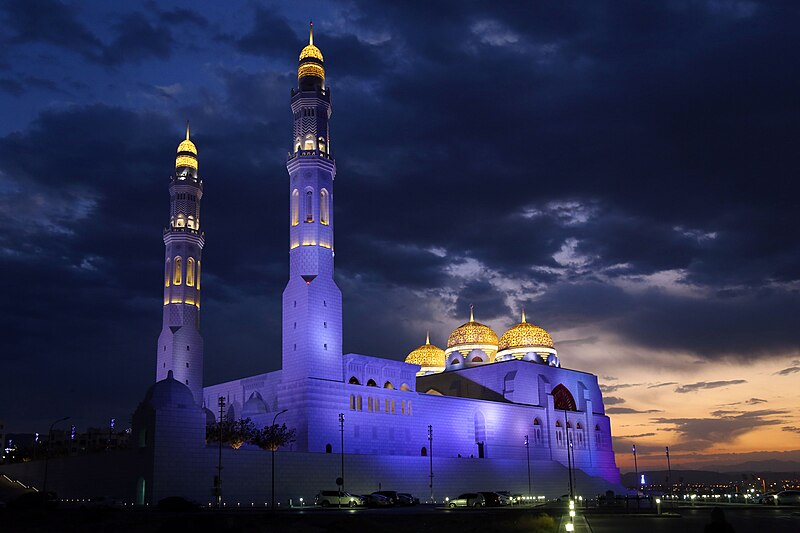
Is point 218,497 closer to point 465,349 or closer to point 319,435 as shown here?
point 319,435

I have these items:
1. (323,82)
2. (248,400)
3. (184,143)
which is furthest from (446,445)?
(184,143)

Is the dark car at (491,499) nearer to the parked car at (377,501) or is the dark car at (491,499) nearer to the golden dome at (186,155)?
the parked car at (377,501)

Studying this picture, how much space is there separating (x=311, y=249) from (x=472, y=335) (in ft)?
132

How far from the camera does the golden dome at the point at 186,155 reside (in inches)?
3376

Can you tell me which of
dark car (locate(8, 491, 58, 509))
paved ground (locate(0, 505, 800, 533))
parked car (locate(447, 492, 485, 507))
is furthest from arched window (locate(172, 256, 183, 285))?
paved ground (locate(0, 505, 800, 533))

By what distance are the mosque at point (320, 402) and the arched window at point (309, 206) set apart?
0.47 feet

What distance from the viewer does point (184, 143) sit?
87188 millimetres

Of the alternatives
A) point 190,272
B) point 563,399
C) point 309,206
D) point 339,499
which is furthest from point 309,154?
point 563,399

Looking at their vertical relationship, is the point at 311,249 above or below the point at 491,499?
above

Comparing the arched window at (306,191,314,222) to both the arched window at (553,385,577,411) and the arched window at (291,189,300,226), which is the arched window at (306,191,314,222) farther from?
the arched window at (553,385,577,411)

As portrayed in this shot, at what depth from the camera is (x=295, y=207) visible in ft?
233

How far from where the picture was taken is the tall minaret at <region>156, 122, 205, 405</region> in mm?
76750

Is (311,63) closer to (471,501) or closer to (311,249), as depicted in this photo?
(311,249)

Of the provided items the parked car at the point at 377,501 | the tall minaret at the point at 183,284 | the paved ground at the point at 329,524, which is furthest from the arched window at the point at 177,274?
the paved ground at the point at 329,524
